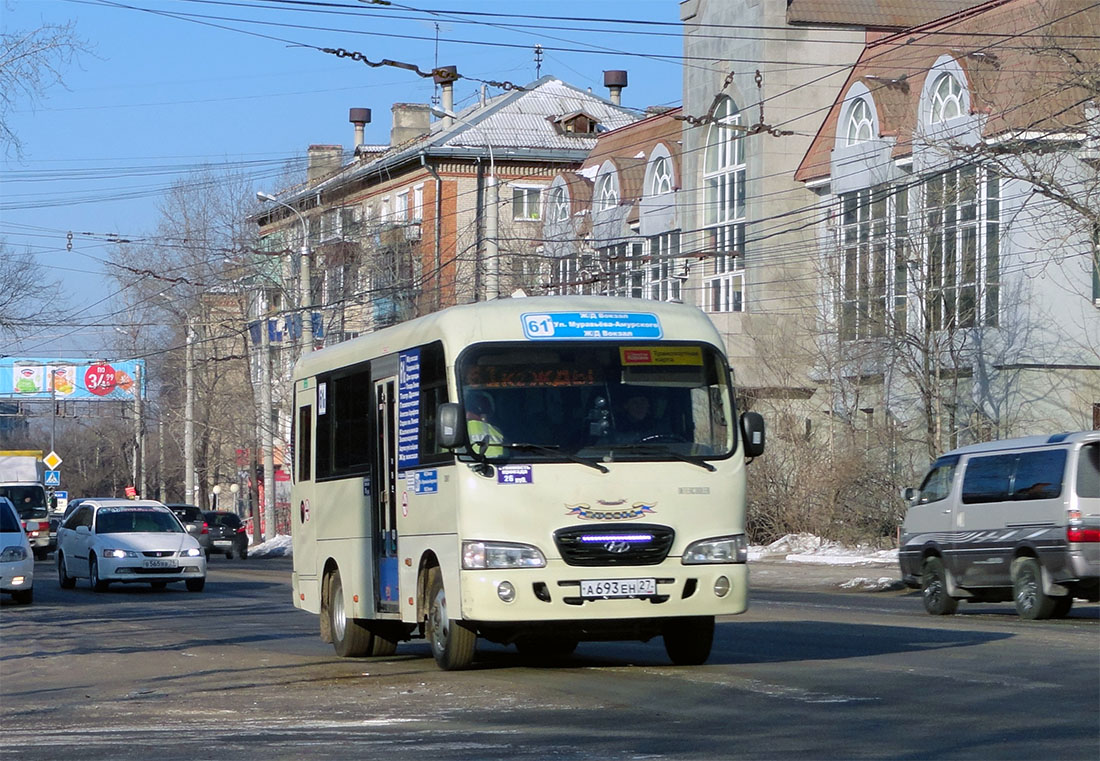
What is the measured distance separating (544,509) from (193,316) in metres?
55.0

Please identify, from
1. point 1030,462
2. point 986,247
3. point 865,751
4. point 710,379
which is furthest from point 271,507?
point 865,751

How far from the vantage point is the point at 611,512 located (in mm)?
13000

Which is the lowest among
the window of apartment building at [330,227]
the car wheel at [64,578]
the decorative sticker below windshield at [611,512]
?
the car wheel at [64,578]

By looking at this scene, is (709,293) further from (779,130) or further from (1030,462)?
(1030,462)

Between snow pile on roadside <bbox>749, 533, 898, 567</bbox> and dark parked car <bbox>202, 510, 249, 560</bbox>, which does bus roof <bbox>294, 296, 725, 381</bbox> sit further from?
dark parked car <bbox>202, 510, 249, 560</bbox>

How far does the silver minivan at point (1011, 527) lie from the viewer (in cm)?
1917

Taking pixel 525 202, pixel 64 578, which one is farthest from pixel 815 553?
pixel 525 202

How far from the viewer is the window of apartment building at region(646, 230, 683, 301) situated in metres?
53.4

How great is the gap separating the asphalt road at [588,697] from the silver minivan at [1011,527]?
2.10ft

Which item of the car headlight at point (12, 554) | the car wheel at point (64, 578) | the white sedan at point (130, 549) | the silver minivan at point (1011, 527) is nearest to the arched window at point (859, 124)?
the white sedan at point (130, 549)

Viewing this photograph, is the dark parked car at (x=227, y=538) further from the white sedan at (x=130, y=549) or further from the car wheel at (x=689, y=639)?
the car wheel at (x=689, y=639)

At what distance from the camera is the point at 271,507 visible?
53.9 meters

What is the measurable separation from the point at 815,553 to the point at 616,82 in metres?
48.4

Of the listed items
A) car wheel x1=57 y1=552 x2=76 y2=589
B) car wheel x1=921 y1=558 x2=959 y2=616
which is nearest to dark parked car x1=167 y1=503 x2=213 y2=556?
car wheel x1=57 y1=552 x2=76 y2=589
